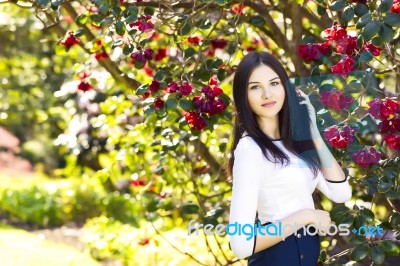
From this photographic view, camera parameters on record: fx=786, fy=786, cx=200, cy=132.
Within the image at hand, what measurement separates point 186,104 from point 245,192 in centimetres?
85

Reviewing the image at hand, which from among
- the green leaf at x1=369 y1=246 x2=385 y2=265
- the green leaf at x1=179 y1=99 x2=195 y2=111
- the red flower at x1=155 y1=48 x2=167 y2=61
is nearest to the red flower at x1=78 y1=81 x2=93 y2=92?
the red flower at x1=155 y1=48 x2=167 y2=61

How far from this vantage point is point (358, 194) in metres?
4.62

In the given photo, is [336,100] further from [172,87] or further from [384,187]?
[172,87]

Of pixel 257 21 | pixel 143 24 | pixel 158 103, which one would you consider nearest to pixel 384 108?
pixel 158 103

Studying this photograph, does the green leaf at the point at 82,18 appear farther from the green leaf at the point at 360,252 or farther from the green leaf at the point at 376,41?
the green leaf at the point at 360,252

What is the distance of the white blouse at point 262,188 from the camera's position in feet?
7.19

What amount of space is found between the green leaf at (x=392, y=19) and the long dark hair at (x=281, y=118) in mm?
442

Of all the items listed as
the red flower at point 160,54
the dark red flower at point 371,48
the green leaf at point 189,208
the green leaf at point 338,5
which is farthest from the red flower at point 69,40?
the dark red flower at point 371,48

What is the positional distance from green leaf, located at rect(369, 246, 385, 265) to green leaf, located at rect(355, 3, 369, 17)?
2.79ft

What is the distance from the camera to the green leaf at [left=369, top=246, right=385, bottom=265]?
9.17ft

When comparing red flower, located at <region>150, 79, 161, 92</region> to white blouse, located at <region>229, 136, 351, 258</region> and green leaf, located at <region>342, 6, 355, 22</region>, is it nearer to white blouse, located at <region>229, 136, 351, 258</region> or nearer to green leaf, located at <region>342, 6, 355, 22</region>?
green leaf, located at <region>342, 6, 355, 22</region>

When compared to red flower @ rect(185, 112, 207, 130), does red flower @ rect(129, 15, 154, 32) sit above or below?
above

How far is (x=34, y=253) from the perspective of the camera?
6.82 metres

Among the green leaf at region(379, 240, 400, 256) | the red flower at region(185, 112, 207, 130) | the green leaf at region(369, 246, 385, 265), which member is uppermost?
the red flower at region(185, 112, 207, 130)
